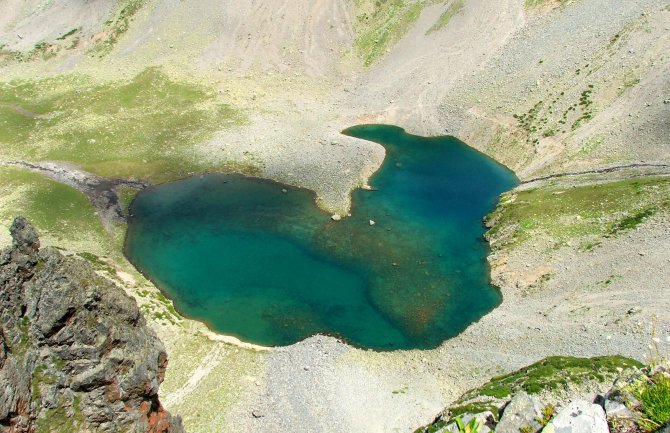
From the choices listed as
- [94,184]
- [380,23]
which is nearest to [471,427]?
[94,184]

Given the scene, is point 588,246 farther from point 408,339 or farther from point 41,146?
point 41,146

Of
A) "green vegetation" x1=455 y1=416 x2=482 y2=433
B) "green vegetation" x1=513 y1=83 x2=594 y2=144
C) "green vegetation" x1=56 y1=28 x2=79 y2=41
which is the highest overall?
"green vegetation" x1=455 y1=416 x2=482 y2=433

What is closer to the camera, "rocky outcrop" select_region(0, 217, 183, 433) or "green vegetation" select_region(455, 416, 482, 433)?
"rocky outcrop" select_region(0, 217, 183, 433)

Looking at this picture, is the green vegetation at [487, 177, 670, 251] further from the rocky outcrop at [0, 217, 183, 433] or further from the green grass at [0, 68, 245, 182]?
the rocky outcrop at [0, 217, 183, 433]

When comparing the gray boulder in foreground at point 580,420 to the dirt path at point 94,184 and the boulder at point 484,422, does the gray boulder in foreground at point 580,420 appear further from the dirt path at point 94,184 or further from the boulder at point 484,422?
the dirt path at point 94,184

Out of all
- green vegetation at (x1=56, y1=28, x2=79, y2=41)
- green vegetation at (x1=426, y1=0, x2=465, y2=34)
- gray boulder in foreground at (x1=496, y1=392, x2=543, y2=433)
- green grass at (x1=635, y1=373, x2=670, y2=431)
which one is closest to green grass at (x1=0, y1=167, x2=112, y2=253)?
green vegetation at (x1=56, y1=28, x2=79, y2=41)

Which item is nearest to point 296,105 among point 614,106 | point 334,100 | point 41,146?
point 334,100

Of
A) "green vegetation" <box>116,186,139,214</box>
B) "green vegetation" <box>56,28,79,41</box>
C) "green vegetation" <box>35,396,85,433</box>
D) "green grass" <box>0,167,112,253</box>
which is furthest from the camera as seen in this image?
"green vegetation" <box>56,28,79,41</box>

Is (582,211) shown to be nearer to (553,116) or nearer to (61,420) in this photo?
(553,116)
